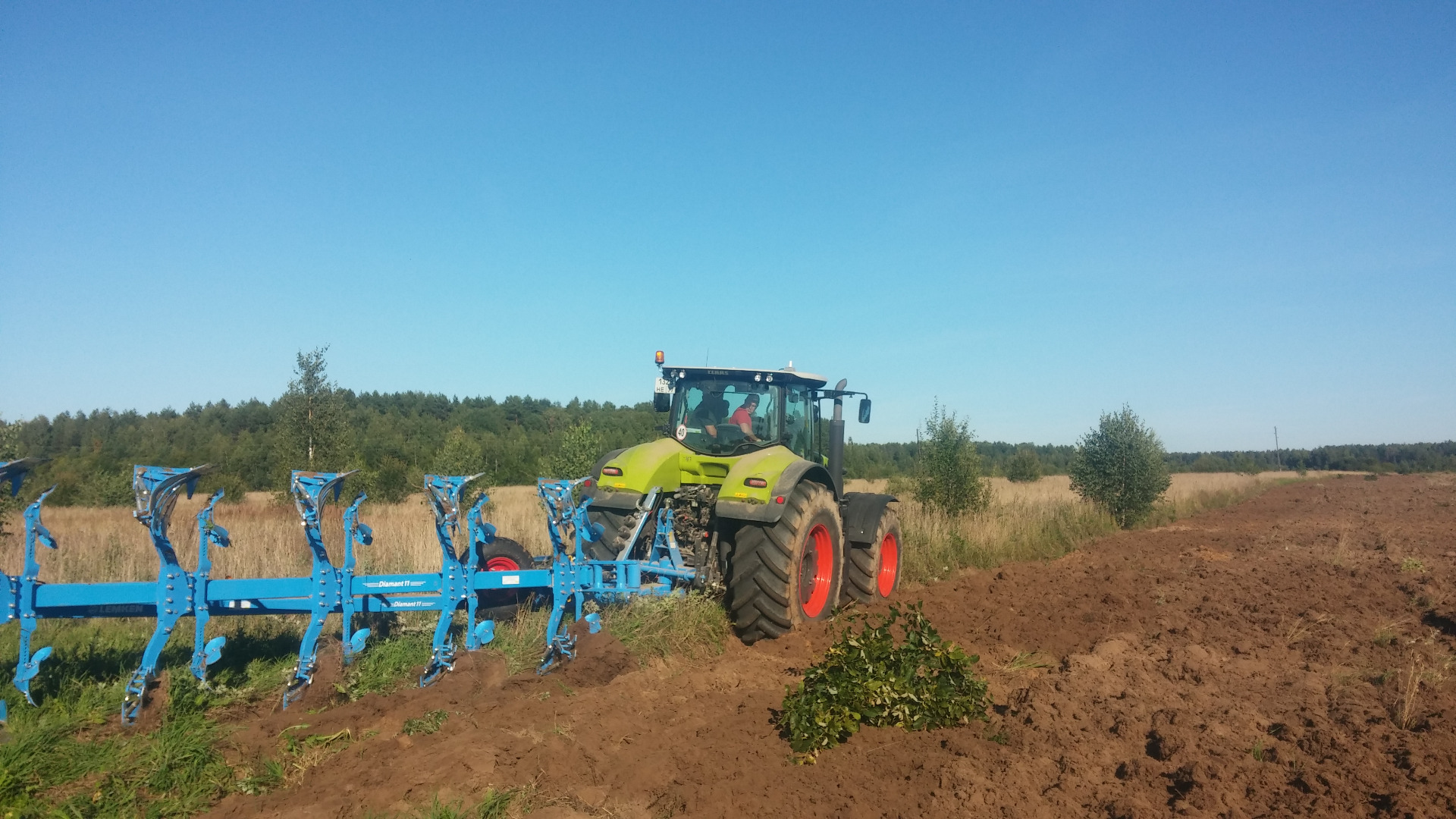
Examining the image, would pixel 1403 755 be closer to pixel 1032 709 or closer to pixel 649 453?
pixel 1032 709

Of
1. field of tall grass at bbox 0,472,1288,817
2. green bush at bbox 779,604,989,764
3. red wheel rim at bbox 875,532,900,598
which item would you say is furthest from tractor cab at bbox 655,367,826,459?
green bush at bbox 779,604,989,764

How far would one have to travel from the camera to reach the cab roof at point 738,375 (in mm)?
7750

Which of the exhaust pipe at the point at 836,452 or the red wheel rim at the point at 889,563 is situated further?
the red wheel rim at the point at 889,563

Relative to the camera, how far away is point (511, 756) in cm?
398

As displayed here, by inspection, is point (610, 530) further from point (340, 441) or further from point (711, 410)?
point (340, 441)

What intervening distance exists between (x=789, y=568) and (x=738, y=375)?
84.3 inches

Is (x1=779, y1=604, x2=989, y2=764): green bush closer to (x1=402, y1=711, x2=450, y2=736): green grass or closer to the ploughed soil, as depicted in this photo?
the ploughed soil

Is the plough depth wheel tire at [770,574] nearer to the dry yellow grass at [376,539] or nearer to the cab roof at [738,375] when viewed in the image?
the cab roof at [738,375]

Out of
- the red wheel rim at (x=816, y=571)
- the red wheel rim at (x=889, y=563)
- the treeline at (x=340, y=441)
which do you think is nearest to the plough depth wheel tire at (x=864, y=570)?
the red wheel rim at (x=889, y=563)

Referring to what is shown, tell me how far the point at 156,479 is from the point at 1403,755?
19.9 feet

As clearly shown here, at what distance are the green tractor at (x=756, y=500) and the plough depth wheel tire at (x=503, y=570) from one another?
61 cm

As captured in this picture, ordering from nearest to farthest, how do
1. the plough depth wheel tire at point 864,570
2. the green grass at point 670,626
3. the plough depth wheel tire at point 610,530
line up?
1. the green grass at point 670,626
2. the plough depth wheel tire at point 610,530
3. the plough depth wheel tire at point 864,570

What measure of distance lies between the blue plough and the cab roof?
6.15ft

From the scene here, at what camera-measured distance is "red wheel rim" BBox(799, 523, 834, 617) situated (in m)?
6.99
